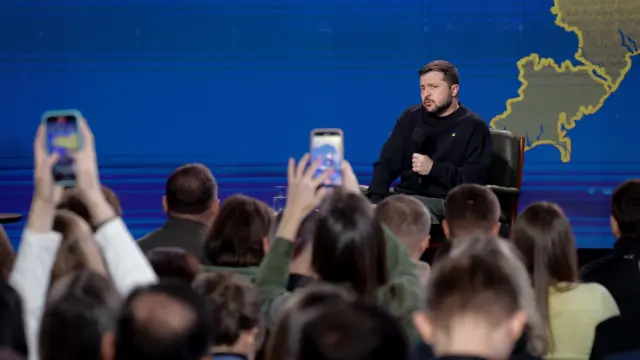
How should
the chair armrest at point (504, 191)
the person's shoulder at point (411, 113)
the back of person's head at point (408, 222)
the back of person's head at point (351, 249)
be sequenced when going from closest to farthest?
the back of person's head at point (351, 249)
the back of person's head at point (408, 222)
the chair armrest at point (504, 191)
the person's shoulder at point (411, 113)

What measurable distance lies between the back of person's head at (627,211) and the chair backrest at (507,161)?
1303 mm

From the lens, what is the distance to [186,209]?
121 inches

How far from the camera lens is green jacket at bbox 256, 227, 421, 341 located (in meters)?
2.14

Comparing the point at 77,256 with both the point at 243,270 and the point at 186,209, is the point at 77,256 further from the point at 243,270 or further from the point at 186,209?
the point at 186,209

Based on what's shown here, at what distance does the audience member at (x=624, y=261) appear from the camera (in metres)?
2.71

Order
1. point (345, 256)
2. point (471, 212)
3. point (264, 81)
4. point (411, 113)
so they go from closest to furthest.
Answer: point (345, 256)
point (471, 212)
point (411, 113)
point (264, 81)

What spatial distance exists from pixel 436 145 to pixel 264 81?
171cm

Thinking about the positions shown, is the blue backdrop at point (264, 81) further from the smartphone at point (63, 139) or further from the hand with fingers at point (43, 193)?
the hand with fingers at point (43, 193)

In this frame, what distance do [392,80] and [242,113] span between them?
93cm

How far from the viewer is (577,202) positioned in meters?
5.80

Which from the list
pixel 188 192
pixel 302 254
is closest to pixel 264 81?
pixel 188 192

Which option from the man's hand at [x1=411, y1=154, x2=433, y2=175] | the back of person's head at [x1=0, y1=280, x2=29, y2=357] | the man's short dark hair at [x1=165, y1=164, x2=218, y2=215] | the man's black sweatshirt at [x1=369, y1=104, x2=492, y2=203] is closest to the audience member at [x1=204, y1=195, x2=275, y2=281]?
the man's short dark hair at [x1=165, y1=164, x2=218, y2=215]

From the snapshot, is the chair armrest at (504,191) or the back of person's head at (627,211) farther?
the chair armrest at (504,191)

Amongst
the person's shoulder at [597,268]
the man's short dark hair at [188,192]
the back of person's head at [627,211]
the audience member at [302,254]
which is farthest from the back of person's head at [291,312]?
the back of person's head at [627,211]
